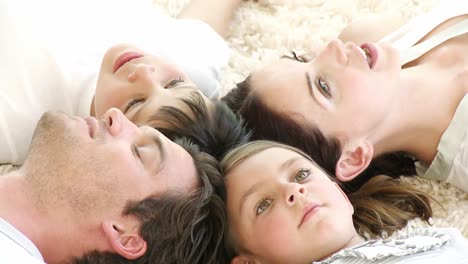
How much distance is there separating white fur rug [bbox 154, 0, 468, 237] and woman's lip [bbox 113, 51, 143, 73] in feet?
0.80

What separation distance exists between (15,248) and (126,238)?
0.15 m

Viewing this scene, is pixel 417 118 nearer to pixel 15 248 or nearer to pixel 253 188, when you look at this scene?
pixel 253 188

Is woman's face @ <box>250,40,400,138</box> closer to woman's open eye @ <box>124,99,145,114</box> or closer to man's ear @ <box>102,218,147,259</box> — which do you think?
woman's open eye @ <box>124,99,145,114</box>

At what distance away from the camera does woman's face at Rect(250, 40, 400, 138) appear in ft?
3.88

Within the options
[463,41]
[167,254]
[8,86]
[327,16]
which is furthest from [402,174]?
[8,86]

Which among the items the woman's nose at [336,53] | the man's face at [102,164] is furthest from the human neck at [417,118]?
the man's face at [102,164]

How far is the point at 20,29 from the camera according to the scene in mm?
1244

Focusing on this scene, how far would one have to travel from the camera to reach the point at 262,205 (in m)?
0.99

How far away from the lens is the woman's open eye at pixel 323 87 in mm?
1193

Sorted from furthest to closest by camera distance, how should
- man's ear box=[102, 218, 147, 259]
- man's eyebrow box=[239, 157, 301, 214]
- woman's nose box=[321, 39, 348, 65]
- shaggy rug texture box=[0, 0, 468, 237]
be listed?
shaggy rug texture box=[0, 0, 468, 237] → woman's nose box=[321, 39, 348, 65] → man's eyebrow box=[239, 157, 301, 214] → man's ear box=[102, 218, 147, 259]

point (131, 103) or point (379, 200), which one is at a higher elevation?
point (131, 103)

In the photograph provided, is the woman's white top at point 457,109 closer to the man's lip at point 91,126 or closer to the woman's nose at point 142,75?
the woman's nose at point 142,75

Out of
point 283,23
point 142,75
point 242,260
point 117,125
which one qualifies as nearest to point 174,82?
point 142,75

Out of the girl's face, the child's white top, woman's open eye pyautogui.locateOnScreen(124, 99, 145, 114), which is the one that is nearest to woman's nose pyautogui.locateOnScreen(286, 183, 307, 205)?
the girl's face
